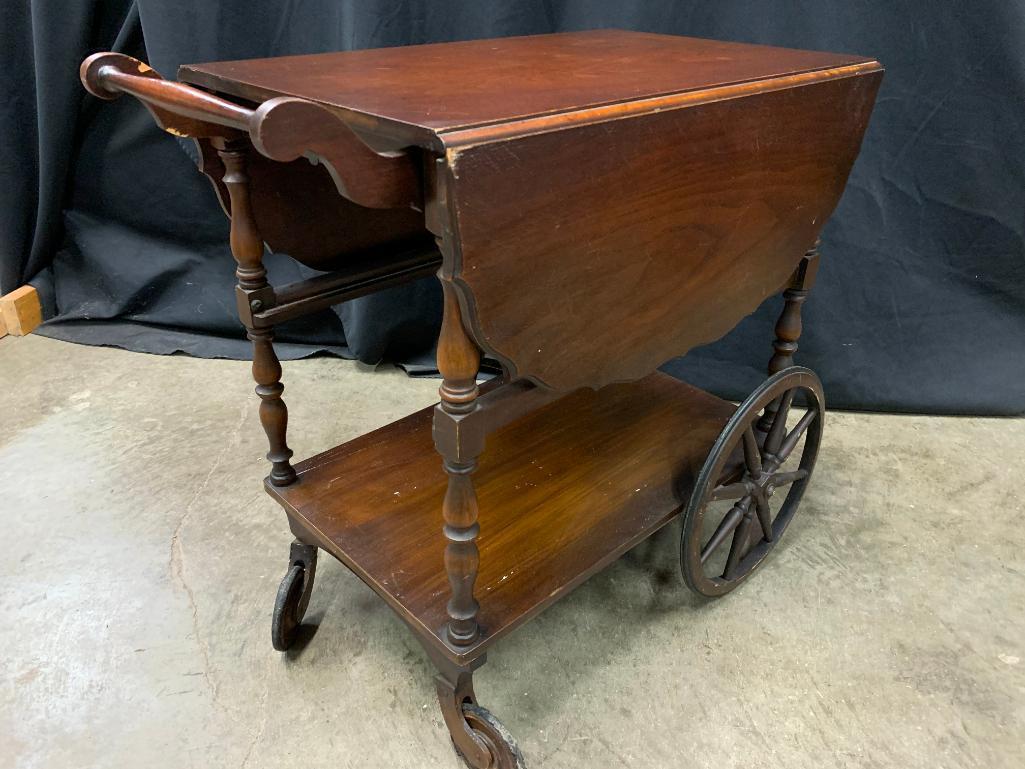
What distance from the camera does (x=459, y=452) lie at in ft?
3.04

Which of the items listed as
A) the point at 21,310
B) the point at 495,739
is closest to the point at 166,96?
the point at 495,739

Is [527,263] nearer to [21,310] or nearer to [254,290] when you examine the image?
[254,290]

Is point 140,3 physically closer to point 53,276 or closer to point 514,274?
point 53,276

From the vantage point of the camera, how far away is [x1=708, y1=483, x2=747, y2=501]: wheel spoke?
1.33 m

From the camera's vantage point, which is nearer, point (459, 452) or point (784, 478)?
point (459, 452)

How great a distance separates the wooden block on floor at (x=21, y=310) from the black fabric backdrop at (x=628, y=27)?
46mm

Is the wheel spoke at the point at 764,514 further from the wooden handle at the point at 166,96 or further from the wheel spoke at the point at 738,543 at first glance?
the wooden handle at the point at 166,96

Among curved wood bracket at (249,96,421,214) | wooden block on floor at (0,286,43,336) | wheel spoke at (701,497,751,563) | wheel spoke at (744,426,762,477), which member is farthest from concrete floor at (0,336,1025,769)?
curved wood bracket at (249,96,421,214)

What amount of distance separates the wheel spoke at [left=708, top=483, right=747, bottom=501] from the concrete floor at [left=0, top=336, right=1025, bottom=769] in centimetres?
24

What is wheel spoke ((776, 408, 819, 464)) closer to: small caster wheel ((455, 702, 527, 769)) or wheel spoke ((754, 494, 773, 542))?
wheel spoke ((754, 494, 773, 542))

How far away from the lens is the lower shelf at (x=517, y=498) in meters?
1.18

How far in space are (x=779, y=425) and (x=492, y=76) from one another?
0.81 metres

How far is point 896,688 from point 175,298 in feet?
6.94

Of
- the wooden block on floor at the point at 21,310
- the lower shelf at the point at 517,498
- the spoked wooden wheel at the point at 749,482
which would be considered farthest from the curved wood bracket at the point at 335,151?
the wooden block on floor at the point at 21,310
